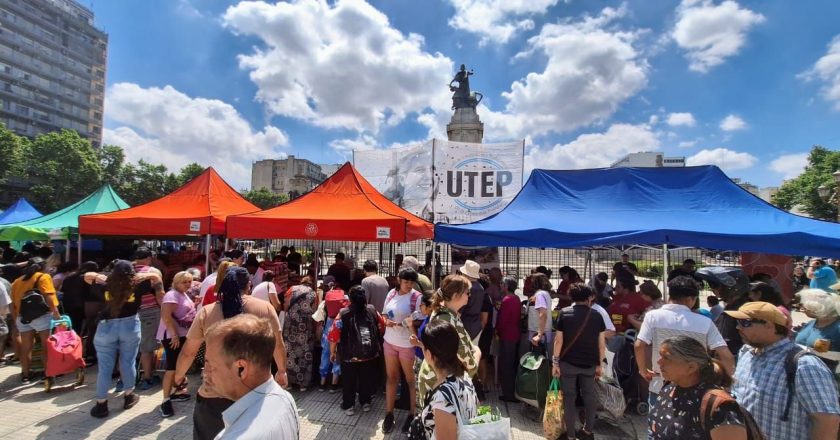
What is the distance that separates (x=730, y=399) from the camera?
1.62 metres

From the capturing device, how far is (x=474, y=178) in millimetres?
12914

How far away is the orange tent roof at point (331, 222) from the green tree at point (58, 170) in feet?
124

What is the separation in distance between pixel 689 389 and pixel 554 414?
1.99 metres

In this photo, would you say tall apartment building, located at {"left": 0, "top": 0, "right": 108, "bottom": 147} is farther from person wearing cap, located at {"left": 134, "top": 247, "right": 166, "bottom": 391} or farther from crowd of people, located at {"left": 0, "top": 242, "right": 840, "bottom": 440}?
crowd of people, located at {"left": 0, "top": 242, "right": 840, "bottom": 440}

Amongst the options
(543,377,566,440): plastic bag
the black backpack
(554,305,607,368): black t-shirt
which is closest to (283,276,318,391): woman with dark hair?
the black backpack

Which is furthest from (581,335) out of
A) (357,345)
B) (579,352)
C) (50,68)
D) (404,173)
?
(50,68)

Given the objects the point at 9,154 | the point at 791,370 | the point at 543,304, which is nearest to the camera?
the point at 791,370

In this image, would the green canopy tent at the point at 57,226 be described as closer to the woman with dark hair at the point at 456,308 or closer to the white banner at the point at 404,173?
the white banner at the point at 404,173

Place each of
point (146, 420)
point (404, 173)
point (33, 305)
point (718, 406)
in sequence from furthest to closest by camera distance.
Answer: point (404, 173)
point (33, 305)
point (146, 420)
point (718, 406)

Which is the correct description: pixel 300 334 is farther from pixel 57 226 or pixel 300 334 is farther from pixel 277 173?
pixel 277 173

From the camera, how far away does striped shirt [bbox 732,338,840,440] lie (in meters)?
1.95

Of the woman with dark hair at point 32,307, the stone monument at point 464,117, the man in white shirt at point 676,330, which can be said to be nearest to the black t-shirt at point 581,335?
the man in white shirt at point 676,330

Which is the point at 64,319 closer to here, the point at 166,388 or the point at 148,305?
the point at 148,305

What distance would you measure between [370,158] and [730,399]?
1371 cm
